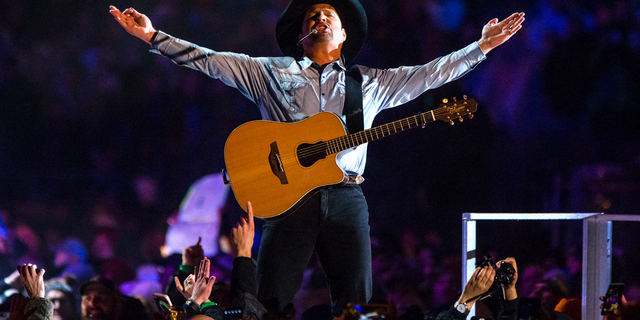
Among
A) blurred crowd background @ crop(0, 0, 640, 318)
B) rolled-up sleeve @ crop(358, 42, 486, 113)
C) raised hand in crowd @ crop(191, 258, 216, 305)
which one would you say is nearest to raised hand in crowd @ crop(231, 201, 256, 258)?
raised hand in crowd @ crop(191, 258, 216, 305)

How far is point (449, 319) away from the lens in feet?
6.59

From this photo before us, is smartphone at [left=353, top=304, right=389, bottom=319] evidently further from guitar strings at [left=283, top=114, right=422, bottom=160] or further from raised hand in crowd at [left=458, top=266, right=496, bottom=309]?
guitar strings at [left=283, top=114, right=422, bottom=160]

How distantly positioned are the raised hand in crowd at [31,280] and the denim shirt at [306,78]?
1238 millimetres

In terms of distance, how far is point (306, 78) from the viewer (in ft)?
9.57

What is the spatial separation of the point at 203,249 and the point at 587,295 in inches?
108

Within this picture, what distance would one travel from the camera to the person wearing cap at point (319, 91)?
8.80ft

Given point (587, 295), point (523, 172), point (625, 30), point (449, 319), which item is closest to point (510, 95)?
point (523, 172)

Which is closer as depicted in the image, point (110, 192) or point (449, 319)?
point (449, 319)

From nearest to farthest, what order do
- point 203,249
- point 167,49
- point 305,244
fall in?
point 305,244 → point 167,49 → point 203,249

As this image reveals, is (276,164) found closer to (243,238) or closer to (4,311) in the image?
(243,238)

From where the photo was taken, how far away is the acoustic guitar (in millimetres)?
2666

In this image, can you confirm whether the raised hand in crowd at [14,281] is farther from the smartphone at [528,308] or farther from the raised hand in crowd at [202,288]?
the smartphone at [528,308]

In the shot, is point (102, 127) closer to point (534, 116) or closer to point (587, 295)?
point (534, 116)

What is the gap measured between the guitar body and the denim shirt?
154 millimetres
